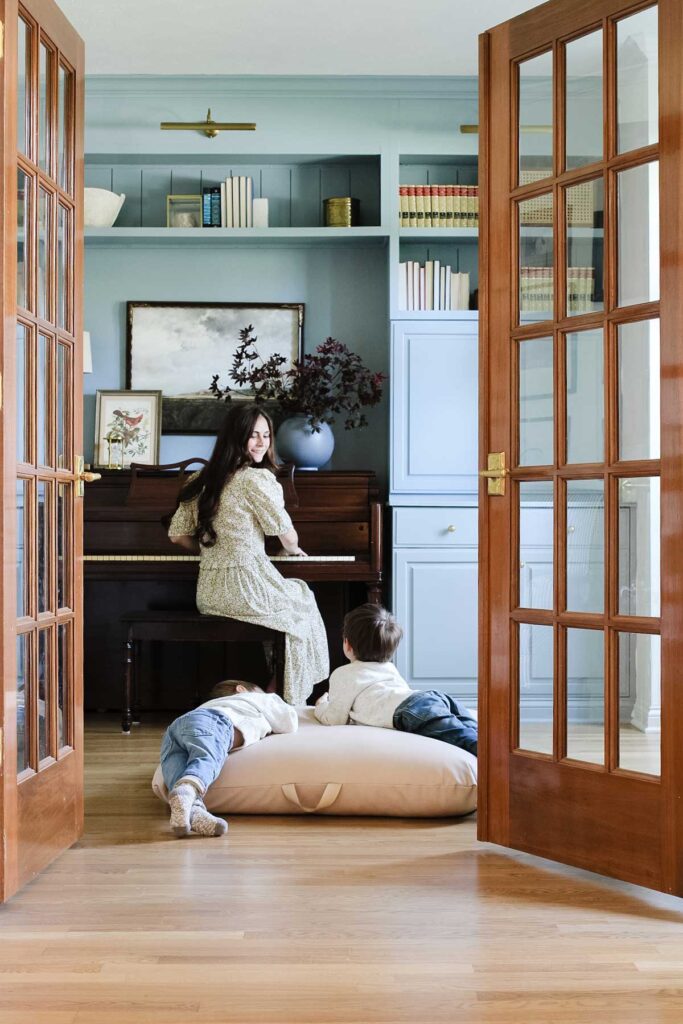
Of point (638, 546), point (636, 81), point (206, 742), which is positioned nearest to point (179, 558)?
point (206, 742)

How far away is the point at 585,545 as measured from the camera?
8.01ft

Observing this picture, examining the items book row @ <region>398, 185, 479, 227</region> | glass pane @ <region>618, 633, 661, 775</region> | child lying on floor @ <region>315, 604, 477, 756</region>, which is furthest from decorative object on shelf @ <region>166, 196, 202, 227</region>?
glass pane @ <region>618, 633, 661, 775</region>

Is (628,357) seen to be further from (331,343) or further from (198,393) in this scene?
(198,393)

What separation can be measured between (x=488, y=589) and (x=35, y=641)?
1.12 m

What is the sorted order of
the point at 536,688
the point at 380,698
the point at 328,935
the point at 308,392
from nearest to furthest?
1. the point at 328,935
2. the point at 536,688
3. the point at 380,698
4. the point at 308,392

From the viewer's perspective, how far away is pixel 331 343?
4.78m

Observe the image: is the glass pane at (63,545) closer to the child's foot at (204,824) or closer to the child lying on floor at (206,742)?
the child lying on floor at (206,742)

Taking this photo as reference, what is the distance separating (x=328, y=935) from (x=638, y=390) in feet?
4.52

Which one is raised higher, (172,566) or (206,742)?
(172,566)

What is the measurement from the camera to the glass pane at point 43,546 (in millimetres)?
2449

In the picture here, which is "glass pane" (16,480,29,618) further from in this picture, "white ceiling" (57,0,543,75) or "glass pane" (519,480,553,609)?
Answer: "white ceiling" (57,0,543,75)

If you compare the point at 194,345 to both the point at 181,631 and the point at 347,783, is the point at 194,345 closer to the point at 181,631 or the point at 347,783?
the point at 181,631

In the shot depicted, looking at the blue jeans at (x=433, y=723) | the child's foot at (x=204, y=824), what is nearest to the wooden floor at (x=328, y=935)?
the child's foot at (x=204, y=824)

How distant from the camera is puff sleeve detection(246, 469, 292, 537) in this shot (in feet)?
12.9
